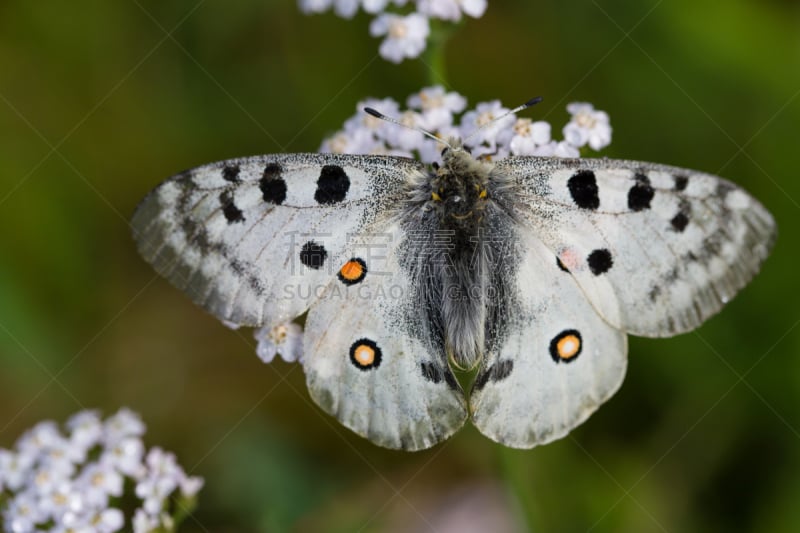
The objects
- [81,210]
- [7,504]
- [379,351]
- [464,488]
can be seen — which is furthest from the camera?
[81,210]

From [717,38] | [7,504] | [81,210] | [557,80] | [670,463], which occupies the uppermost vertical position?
[717,38]

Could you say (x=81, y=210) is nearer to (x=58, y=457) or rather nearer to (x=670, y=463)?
(x=58, y=457)

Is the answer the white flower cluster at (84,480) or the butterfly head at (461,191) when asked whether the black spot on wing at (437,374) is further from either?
the white flower cluster at (84,480)

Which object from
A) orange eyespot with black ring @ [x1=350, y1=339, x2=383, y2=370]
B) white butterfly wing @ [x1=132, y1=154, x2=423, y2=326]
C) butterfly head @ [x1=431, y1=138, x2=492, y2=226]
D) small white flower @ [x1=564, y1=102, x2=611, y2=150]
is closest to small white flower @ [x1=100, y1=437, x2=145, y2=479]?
white butterfly wing @ [x1=132, y1=154, x2=423, y2=326]

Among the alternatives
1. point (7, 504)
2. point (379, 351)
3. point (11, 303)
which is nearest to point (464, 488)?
point (379, 351)

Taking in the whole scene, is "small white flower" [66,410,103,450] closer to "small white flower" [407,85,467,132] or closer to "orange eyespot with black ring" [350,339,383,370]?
"orange eyespot with black ring" [350,339,383,370]

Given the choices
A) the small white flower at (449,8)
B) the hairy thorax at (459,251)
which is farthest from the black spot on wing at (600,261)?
the small white flower at (449,8)

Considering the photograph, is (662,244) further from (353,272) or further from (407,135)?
(407,135)

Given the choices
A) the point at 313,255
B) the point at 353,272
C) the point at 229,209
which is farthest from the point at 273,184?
the point at 353,272
